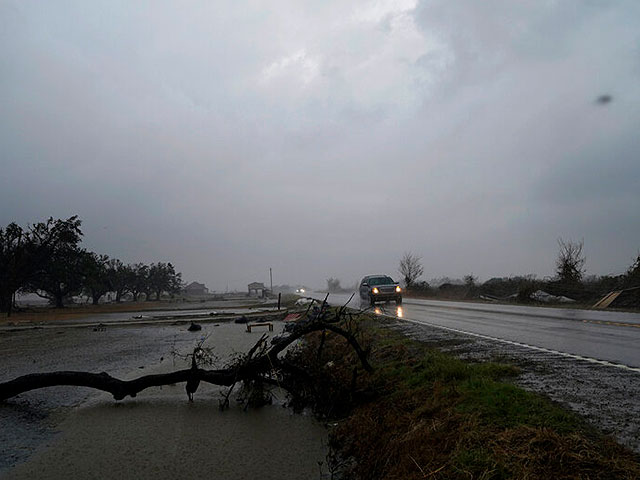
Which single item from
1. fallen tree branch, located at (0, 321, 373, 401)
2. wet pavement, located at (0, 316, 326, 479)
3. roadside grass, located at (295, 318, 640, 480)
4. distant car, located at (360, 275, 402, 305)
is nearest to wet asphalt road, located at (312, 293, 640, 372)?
roadside grass, located at (295, 318, 640, 480)

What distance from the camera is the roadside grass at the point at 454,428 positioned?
395cm

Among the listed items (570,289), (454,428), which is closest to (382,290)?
(570,289)

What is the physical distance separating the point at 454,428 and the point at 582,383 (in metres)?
2.49

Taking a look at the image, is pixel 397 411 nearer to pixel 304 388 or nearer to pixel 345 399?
pixel 345 399

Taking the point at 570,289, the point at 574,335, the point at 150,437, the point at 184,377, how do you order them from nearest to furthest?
the point at 150,437 < the point at 184,377 < the point at 574,335 < the point at 570,289

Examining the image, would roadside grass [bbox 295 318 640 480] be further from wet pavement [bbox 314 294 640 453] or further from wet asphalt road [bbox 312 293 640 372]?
wet asphalt road [bbox 312 293 640 372]

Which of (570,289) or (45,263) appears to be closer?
(570,289)

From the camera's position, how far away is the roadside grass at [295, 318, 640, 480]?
395cm

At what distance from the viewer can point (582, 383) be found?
6.46m

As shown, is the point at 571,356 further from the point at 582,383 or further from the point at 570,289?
the point at 570,289

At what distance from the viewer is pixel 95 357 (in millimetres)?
17125

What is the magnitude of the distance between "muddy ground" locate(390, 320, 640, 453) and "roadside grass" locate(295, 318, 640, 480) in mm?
245

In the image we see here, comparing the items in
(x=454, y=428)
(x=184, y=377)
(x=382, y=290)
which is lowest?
(x=184, y=377)

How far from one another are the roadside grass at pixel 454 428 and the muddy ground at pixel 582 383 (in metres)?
0.25
